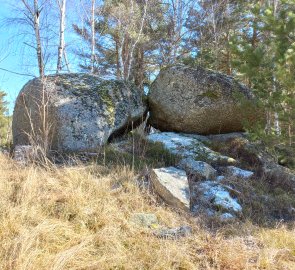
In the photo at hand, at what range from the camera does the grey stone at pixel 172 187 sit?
3936 mm

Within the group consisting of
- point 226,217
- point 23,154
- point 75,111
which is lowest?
point 226,217

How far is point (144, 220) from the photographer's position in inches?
136

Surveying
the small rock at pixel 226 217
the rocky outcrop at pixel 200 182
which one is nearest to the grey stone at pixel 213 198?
the rocky outcrop at pixel 200 182

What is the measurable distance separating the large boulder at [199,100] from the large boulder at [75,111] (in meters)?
0.68

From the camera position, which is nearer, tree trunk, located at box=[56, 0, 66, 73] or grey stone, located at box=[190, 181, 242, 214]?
grey stone, located at box=[190, 181, 242, 214]

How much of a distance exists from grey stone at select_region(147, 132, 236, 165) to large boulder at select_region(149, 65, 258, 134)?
1.59 feet

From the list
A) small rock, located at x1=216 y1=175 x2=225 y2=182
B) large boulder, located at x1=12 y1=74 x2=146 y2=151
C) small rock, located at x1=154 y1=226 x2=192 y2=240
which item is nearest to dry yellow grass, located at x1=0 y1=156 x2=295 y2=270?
small rock, located at x1=154 y1=226 x2=192 y2=240

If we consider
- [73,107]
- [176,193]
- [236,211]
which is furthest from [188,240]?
[73,107]

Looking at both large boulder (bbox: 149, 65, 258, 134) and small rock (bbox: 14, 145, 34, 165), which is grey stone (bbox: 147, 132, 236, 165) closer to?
large boulder (bbox: 149, 65, 258, 134)

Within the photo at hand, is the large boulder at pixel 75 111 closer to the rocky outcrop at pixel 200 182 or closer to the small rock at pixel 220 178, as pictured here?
the rocky outcrop at pixel 200 182

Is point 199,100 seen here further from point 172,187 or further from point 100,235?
point 100,235

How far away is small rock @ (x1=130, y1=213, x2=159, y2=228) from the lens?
3386 millimetres

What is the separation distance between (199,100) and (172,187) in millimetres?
3135

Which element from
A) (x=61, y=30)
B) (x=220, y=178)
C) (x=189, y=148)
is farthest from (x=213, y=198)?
(x=61, y=30)
